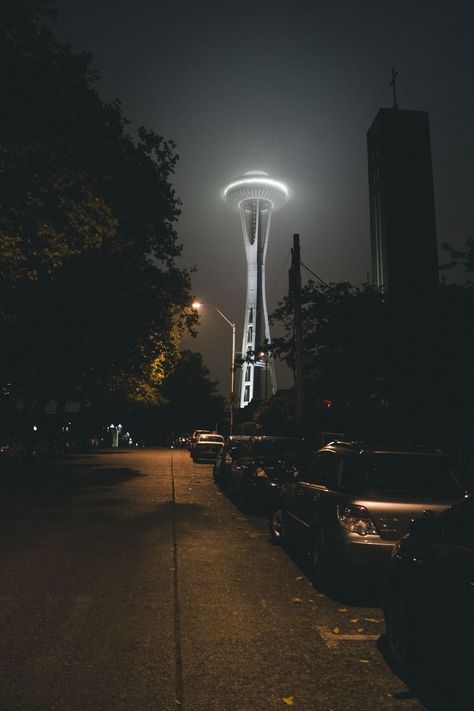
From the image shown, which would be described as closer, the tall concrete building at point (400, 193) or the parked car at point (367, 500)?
the parked car at point (367, 500)

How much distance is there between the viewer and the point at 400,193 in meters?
106

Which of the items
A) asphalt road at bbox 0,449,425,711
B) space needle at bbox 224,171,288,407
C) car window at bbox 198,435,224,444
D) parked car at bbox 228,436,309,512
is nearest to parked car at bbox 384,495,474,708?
asphalt road at bbox 0,449,425,711

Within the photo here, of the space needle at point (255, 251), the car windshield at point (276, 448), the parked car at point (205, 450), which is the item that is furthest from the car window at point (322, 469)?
the space needle at point (255, 251)

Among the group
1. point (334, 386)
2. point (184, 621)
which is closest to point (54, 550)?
point (184, 621)

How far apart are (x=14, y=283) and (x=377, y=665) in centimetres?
1347

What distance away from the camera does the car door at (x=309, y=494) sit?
705cm

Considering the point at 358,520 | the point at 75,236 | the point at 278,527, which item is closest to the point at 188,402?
the point at 75,236

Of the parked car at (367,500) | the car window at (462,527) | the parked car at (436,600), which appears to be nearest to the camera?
the parked car at (436,600)

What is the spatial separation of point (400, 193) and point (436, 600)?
359ft

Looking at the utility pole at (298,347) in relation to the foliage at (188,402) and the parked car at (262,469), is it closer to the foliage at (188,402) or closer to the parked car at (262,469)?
the parked car at (262,469)

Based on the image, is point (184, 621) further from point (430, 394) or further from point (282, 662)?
point (430, 394)

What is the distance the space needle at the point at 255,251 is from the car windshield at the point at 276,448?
238ft

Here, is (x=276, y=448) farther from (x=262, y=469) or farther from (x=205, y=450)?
(x=205, y=450)

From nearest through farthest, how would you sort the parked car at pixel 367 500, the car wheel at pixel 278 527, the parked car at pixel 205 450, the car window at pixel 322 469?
the parked car at pixel 367 500, the car window at pixel 322 469, the car wheel at pixel 278 527, the parked car at pixel 205 450
